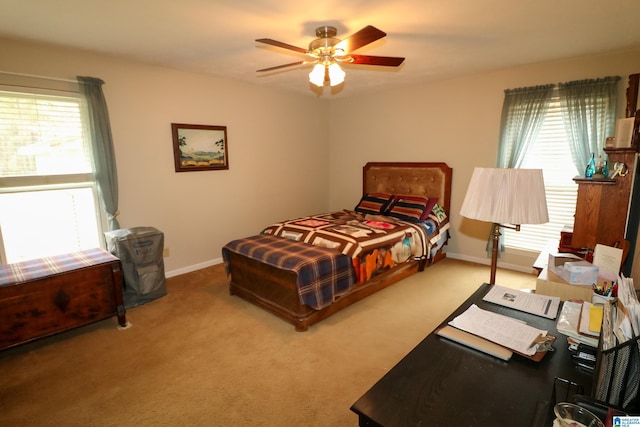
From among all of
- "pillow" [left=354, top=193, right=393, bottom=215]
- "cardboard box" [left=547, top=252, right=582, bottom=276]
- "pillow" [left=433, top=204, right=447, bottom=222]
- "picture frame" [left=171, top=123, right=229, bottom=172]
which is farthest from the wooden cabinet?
"picture frame" [left=171, top=123, right=229, bottom=172]

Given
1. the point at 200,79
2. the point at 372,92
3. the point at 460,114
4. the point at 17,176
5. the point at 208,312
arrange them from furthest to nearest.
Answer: the point at 372,92, the point at 460,114, the point at 200,79, the point at 208,312, the point at 17,176

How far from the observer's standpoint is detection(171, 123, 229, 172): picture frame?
373 cm

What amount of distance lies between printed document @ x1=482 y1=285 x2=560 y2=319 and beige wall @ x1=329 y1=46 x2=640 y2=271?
274 centimetres

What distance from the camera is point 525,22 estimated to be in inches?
94.6

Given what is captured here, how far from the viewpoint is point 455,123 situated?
13.8 feet

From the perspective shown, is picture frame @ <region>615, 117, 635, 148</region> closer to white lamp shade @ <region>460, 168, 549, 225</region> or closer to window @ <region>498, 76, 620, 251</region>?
window @ <region>498, 76, 620, 251</region>

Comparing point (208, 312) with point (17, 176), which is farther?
point (208, 312)

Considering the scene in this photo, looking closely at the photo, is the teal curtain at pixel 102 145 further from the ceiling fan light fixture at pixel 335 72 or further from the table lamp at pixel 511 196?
the table lamp at pixel 511 196

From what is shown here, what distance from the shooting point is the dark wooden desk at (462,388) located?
0.89 metres

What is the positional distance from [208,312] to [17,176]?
204 cm

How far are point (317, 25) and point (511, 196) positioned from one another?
1914mm

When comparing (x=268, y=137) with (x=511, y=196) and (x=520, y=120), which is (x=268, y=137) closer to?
(x=520, y=120)

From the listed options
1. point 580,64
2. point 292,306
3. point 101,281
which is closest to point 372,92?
point 580,64

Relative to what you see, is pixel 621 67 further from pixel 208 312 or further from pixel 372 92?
pixel 208 312
